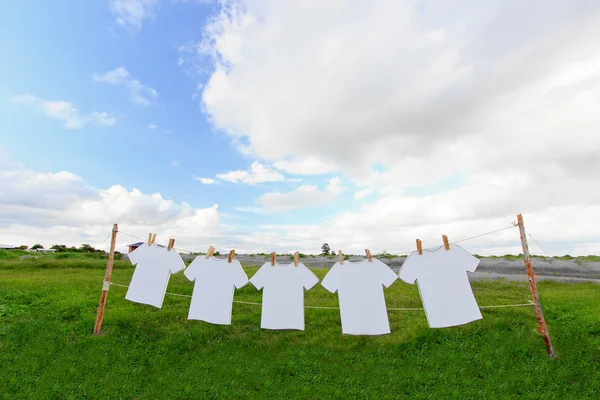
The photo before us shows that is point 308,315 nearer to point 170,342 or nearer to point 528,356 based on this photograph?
point 170,342

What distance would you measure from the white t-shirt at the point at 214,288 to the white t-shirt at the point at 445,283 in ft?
13.2

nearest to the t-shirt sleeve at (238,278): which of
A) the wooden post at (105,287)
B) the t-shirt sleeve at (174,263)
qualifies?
the t-shirt sleeve at (174,263)

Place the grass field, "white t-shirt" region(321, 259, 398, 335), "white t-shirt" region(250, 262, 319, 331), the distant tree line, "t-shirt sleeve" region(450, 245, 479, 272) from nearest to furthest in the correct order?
the grass field → "white t-shirt" region(321, 259, 398, 335) → "t-shirt sleeve" region(450, 245, 479, 272) → "white t-shirt" region(250, 262, 319, 331) → the distant tree line

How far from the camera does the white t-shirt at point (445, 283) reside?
8297 millimetres

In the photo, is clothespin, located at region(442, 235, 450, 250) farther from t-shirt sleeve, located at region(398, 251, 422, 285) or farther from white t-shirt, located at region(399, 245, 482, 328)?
t-shirt sleeve, located at region(398, 251, 422, 285)

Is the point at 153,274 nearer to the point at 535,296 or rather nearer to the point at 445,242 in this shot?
the point at 445,242

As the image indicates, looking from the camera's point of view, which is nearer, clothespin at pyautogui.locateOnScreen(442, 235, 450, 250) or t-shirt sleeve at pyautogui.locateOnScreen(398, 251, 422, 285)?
t-shirt sleeve at pyautogui.locateOnScreen(398, 251, 422, 285)

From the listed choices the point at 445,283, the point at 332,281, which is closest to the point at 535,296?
the point at 445,283

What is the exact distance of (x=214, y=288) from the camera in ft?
29.7

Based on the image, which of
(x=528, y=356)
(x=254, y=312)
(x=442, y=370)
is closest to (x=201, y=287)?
(x=254, y=312)

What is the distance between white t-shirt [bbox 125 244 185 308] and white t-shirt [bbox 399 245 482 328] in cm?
562

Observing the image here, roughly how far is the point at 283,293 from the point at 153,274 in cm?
335

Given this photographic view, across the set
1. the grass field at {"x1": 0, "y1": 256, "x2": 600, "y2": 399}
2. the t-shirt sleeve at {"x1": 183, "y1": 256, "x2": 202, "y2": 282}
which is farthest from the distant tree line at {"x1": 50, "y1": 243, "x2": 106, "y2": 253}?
the t-shirt sleeve at {"x1": 183, "y1": 256, "x2": 202, "y2": 282}

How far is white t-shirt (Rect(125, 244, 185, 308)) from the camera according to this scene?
934cm
